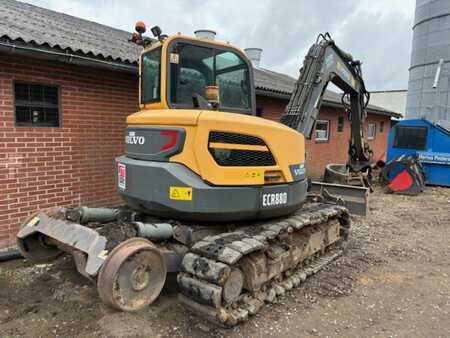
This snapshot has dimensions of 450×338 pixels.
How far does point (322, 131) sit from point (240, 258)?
415 inches

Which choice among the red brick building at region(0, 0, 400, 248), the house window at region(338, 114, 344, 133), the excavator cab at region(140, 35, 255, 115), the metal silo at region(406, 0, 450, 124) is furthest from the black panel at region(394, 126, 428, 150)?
the excavator cab at region(140, 35, 255, 115)

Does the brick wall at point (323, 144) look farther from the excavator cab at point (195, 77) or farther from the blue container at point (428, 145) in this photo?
the excavator cab at point (195, 77)

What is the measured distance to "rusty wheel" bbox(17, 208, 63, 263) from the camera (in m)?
4.05

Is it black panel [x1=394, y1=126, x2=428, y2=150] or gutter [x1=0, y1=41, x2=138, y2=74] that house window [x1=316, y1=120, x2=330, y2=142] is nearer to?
black panel [x1=394, y1=126, x2=428, y2=150]

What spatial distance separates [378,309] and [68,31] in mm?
6583

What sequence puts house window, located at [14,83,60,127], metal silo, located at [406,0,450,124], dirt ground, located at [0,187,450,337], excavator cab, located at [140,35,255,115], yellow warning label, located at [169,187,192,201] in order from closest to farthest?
1. dirt ground, located at [0,187,450,337]
2. yellow warning label, located at [169,187,192,201]
3. excavator cab, located at [140,35,255,115]
4. house window, located at [14,83,60,127]
5. metal silo, located at [406,0,450,124]

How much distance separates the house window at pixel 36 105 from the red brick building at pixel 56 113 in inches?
0.5

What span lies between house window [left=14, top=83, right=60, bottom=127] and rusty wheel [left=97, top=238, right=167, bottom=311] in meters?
3.23

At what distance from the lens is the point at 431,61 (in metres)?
14.0

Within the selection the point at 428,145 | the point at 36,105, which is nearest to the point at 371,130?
the point at 428,145

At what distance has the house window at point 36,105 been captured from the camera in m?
5.05

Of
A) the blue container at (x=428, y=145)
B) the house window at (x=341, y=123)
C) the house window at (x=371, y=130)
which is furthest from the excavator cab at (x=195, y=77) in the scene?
the house window at (x=371, y=130)

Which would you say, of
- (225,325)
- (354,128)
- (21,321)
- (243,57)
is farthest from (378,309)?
(354,128)

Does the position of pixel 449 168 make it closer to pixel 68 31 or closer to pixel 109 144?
pixel 109 144
